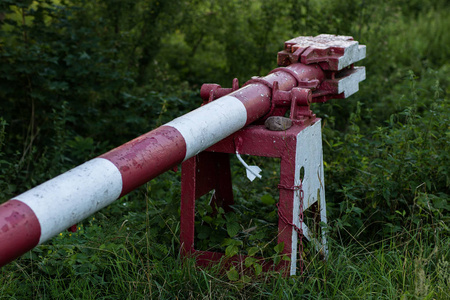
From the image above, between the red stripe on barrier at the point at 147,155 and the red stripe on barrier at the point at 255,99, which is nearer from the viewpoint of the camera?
the red stripe on barrier at the point at 147,155

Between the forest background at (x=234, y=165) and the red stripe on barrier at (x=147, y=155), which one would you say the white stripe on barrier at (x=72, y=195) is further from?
the forest background at (x=234, y=165)

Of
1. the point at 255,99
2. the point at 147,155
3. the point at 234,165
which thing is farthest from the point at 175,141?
the point at 234,165

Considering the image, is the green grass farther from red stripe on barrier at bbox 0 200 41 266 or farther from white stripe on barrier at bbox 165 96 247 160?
red stripe on barrier at bbox 0 200 41 266

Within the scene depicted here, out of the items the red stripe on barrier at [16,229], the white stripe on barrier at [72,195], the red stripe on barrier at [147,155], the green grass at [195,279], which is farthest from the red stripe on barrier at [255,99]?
the red stripe on barrier at [16,229]

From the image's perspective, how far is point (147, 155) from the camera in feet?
6.88

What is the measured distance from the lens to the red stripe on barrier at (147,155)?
2.01 meters

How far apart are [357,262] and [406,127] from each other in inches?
46.1

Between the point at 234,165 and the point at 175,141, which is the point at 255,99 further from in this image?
the point at 234,165

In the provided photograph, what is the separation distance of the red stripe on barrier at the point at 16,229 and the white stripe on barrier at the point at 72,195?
20 millimetres

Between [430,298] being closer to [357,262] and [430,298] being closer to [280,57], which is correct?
[357,262]

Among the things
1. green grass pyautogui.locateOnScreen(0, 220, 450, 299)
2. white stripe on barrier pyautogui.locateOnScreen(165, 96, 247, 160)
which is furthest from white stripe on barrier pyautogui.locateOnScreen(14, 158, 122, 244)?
green grass pyautogui.locateOnScreen(0, 220, 450, 299)

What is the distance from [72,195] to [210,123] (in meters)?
0.74

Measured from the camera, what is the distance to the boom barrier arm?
5.59 feet

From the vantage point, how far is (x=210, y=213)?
A: 3.31 metres
